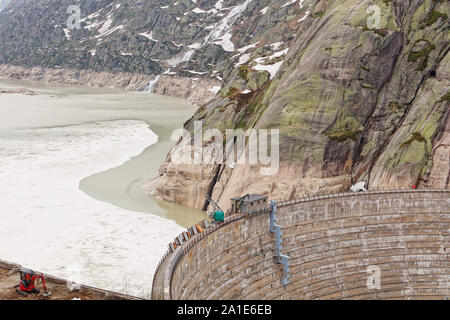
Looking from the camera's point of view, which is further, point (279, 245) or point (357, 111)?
point (357, 111)

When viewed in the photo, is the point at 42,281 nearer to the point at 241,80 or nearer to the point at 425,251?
the point at 425,251

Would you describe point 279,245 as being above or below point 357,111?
below

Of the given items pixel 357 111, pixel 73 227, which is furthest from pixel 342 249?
pixel 73 227

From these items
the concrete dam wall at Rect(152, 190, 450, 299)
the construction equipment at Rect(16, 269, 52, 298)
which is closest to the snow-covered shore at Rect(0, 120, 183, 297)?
the concrete dam wall at Rect(152, 190, 450, 299)

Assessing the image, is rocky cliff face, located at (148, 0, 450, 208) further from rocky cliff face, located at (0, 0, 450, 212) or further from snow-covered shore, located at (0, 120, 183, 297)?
snow-covered shore, located at (0, 120, 183, 297)

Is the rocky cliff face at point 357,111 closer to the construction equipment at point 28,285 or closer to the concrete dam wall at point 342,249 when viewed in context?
the concrete dam wall at point 342,249

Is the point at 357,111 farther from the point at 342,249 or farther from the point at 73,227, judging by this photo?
the point at 73,227

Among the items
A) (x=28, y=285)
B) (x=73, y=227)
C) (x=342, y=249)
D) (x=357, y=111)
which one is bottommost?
(x=28, y=285)

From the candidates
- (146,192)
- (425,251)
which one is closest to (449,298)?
(425,251)
